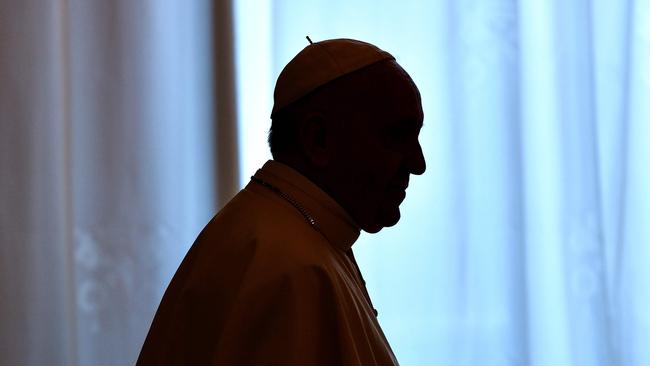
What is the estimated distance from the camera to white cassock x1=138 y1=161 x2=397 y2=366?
1061 mm

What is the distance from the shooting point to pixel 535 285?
240 centimetres

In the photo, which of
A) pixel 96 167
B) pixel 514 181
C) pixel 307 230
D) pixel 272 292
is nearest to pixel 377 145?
pixel 307 230

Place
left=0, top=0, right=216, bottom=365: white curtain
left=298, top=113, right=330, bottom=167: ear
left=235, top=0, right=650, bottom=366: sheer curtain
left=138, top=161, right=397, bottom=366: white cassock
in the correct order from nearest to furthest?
1. left=138, top=161, right=397, bottom=366: white cassock
2. left=298, top=113, right=330, bottom=167: ear
3. left=0, top=0, right=216, bottom=365: white curtain
4. left=235, top=0, right=650, bottom=366: sheer curtain

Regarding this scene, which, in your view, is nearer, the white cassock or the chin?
the white cassock

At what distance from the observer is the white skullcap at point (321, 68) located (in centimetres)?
121

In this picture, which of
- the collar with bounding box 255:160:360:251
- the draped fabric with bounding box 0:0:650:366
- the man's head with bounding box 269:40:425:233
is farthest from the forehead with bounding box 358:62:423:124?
the draped fabric with bounding box 0:0:650:366

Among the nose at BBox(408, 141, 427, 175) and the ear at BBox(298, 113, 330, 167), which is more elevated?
the ear at BBox(298, 113, 330, 167)

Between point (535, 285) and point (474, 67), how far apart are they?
1.96ft

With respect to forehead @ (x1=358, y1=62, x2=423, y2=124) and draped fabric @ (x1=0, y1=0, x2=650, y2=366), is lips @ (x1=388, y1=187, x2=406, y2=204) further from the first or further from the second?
draped fabric @ (x1=0, y1=0, x2=650, y2=366)

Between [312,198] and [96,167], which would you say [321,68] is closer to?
[312,198]

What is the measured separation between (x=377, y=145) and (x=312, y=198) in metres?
0.11

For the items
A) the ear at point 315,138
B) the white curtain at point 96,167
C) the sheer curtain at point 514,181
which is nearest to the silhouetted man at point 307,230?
the ear at point 315,138

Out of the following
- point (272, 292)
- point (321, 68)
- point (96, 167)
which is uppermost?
point (321, 68)

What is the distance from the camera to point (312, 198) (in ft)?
3.92
